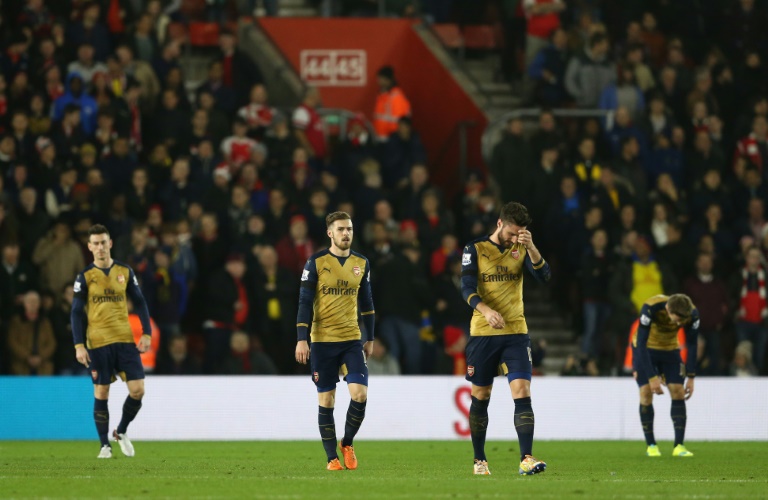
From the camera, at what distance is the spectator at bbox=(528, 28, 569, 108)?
1008 inches

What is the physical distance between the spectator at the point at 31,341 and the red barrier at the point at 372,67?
8602 millimetres

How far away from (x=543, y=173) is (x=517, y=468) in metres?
9.88

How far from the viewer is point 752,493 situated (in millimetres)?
11539

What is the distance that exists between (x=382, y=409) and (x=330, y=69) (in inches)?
327

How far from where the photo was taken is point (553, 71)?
84.3 feet

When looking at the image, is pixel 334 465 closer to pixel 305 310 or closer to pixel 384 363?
pixel 305 310

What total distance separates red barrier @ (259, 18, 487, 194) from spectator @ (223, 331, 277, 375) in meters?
6.44

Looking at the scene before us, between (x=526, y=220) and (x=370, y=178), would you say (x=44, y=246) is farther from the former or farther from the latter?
(x=526, y=220)

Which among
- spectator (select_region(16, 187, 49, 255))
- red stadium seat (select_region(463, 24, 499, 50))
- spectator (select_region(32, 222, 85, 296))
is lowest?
spectator (select_region(32, 222, 85, 296))

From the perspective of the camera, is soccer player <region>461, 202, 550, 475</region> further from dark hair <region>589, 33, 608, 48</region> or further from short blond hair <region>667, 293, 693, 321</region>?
dark hair <region>589, 33, 608, 48</region>

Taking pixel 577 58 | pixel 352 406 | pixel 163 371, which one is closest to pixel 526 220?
pixel 352 406

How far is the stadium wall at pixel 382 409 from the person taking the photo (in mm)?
20547

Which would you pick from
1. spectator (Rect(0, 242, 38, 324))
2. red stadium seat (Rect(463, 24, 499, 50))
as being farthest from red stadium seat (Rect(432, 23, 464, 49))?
spectator (Rect(0, 242, 38, 324))

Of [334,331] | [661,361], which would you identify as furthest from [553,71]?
[334,331]
